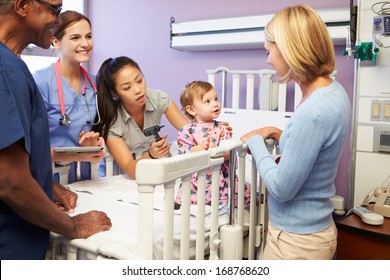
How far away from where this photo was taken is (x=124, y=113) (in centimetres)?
195

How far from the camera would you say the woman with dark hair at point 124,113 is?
1.85 m

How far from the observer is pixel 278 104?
2.38 meters

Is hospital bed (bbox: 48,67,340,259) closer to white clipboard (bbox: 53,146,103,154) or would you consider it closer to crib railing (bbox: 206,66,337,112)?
white clipboard (bbox: 53,146,103,154)

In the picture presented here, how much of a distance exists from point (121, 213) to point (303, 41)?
857 mm

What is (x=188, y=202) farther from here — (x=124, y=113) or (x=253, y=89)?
(x=253, y=89)

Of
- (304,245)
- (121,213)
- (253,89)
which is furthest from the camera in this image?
(253,89)


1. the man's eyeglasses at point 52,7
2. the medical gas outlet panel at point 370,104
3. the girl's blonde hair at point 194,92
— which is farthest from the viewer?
the medical gas outlet panel at point 370,104

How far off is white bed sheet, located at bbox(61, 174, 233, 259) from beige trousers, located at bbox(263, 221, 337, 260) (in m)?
0.24

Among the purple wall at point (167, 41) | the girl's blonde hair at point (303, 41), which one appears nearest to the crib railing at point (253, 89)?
the purple wall at point (167, 41)

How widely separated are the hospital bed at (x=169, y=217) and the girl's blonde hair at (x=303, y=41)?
332mm

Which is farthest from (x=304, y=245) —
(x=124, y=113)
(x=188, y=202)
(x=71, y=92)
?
(x=71, y=92)

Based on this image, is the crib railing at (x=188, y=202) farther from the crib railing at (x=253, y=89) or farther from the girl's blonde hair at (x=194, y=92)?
the crib railing at (x=253, y=89)
